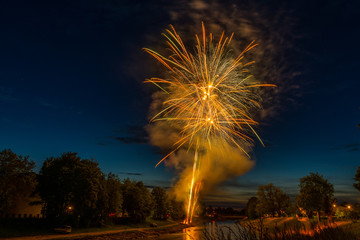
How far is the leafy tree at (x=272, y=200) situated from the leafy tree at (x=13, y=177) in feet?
269

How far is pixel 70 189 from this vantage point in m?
39.4

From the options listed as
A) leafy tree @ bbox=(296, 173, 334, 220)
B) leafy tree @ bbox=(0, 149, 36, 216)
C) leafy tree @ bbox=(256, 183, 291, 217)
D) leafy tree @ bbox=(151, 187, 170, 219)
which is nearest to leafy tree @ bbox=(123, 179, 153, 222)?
leafy tree @ bbox=(151, 187, 170, 219)

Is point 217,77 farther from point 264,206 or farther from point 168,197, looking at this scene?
point 264,206

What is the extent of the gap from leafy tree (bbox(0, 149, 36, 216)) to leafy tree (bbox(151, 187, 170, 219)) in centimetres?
5148

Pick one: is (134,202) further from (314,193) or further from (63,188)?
(314,193)

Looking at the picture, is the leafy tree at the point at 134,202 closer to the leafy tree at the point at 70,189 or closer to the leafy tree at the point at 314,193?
the leafy tree at the point at 70,189

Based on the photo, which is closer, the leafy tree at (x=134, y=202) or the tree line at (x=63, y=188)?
the tree line at (x=63, y=188)

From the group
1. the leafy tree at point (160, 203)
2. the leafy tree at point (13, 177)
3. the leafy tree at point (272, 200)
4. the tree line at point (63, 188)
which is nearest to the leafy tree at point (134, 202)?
the tree line at point (63, 188)

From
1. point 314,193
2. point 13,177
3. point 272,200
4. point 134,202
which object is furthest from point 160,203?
point 13,177

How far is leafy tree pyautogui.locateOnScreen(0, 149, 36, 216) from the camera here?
30641mm

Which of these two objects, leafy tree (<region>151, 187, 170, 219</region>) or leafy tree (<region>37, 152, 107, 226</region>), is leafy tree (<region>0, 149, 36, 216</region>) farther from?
leafy tree (<region>151, 187, 170, 219</region>)

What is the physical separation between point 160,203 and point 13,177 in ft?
188

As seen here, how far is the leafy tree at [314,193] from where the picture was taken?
5150 centimetres

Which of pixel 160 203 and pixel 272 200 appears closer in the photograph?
pixel 160 203
